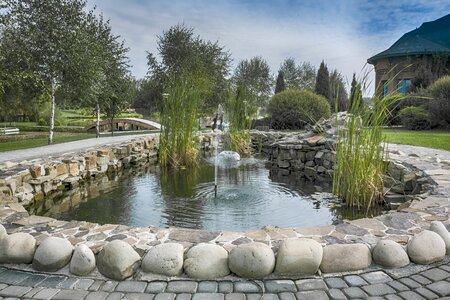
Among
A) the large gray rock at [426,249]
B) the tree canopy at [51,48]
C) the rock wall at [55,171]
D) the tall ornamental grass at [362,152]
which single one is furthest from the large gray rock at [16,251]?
the tree canopy at [51,48]

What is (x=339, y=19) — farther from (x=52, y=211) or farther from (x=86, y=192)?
(x=52, y=211)

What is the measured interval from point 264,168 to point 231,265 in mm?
5433

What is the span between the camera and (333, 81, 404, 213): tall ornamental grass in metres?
3.95

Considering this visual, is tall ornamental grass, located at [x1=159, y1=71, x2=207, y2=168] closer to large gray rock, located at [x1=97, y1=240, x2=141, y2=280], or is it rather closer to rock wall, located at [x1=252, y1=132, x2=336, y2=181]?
rock wall, located at [x1=252, y1=132, x2=336, y2=181]

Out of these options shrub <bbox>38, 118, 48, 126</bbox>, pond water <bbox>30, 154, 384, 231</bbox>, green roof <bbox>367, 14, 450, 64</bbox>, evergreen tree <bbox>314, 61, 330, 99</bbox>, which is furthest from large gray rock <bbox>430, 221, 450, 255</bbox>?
shrub <bbox>38, 118, 48, 126</bbox>

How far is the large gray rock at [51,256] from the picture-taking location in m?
2.14

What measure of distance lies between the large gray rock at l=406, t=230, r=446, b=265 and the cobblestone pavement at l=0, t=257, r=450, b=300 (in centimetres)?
7

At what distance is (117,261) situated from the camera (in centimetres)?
206

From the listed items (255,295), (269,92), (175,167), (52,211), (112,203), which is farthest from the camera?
(269,92)

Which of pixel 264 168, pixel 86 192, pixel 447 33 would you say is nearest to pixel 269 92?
pixel 447 33

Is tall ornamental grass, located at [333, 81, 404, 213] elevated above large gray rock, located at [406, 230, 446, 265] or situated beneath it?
elevated above

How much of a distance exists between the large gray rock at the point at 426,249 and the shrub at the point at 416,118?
438 inches

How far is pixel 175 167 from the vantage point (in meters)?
7.15

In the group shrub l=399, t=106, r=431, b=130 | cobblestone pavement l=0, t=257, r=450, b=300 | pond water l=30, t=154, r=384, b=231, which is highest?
shrub l=399, t=106, r=431, b=130
